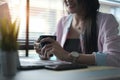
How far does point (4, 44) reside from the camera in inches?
37.9

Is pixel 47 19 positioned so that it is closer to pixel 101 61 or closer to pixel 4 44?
pixel 101 61

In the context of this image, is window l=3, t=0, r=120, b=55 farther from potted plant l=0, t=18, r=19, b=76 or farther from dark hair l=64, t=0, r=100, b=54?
potted plant l=0, t=18, r=19, b=76

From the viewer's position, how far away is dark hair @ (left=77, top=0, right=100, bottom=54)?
1.76 metres

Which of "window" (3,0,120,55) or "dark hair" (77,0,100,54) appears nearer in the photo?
"dark hair" (77,0,100,54)

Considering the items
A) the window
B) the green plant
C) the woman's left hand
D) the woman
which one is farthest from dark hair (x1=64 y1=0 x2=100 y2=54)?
the green plant

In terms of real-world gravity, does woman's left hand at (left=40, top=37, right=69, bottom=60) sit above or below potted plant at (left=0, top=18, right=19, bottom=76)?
below

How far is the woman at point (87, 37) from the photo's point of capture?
1.47 m

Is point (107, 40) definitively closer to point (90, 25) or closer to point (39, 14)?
point (90, 25)

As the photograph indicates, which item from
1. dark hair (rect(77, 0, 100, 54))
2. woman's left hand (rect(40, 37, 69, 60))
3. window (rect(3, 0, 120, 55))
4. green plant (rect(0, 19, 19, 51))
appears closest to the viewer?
green plant (rect(0, 19, 19, 51))

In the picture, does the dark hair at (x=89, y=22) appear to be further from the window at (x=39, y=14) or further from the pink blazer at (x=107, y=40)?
the window at (x=39, y=14)

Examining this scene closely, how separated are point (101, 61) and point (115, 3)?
1.69m

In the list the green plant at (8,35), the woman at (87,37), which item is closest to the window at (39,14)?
the woman at (87,37)

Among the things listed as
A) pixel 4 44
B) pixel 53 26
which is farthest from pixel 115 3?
pixel 4 44

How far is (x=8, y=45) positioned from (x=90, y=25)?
909 mm
